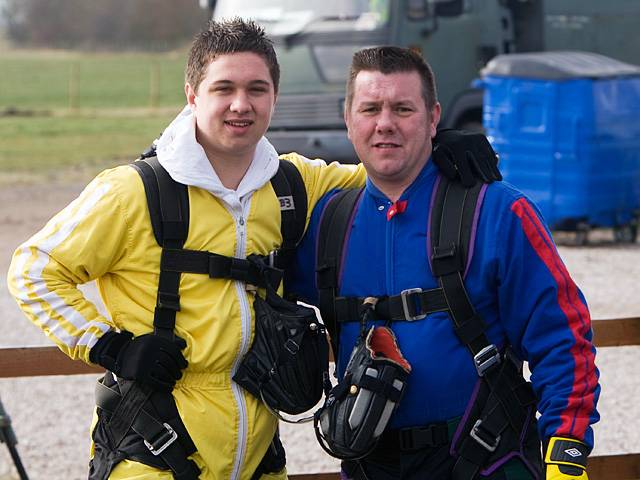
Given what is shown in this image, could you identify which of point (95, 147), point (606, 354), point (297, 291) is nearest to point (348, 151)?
point (606, 354)

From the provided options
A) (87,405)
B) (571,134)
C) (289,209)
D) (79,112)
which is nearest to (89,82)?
(79,112)

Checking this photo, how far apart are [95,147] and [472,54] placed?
494 inches

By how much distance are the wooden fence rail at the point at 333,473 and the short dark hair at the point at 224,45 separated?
1362mm

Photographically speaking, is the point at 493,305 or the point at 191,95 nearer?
the point at 493,305

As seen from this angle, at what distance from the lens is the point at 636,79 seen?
12227mm

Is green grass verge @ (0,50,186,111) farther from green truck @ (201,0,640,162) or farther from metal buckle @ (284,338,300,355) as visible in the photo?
metal buckle @ (284,338,300,355)

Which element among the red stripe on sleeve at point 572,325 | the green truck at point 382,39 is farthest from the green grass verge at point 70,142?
the red stripe on sleeve at point 572,325

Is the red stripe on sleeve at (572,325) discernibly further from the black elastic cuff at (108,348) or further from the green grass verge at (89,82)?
the green grass verge at (89,82)

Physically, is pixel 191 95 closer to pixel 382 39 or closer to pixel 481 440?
pixel 481 440

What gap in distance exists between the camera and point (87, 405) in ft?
23.5

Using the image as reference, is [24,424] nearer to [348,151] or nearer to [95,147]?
[348,151]

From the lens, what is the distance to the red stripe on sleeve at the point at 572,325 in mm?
3066

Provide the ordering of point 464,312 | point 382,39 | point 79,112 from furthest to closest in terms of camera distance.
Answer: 1. point 79,112
2. point 382,39
3. point 464,312

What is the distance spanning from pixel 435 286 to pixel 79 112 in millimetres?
33287
